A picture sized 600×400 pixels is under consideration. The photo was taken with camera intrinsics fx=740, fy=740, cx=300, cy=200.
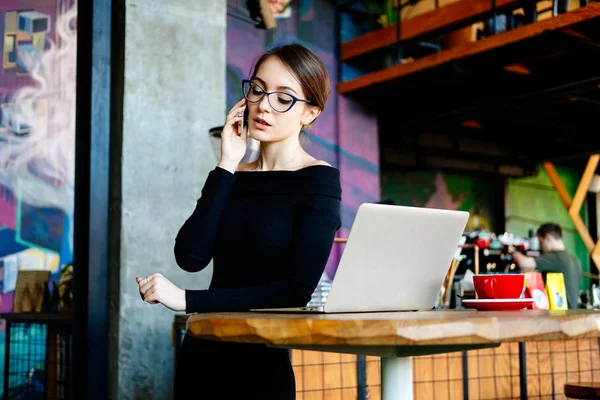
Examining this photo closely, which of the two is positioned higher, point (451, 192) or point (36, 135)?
point (451, 192)

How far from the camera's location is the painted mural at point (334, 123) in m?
7.04

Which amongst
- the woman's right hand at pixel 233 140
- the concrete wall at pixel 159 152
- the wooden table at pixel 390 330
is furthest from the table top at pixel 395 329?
the concrete wall at pixel 159 152

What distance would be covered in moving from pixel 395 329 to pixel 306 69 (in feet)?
2.39

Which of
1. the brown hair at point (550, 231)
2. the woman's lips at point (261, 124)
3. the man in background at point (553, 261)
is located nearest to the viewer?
the woman's lips at point (261, 124)

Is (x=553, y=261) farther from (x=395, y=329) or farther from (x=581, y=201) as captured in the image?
(x=395, y=329)

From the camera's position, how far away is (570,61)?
6523 mm

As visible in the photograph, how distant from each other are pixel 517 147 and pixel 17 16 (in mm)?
8352

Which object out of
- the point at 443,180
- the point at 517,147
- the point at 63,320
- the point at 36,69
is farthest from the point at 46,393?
the point at 517,147

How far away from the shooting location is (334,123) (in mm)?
7355

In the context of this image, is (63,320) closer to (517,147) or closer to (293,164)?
(293,164)

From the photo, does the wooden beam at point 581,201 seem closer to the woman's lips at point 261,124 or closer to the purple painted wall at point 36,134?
the purple painted wall at point 36,134

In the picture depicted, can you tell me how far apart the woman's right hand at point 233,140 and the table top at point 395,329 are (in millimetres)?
523

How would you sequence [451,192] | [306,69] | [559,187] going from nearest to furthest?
1. [306,69]
2. [559,187]
3. [451,192]

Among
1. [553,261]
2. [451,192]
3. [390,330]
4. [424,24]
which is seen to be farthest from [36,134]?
[451,192]
